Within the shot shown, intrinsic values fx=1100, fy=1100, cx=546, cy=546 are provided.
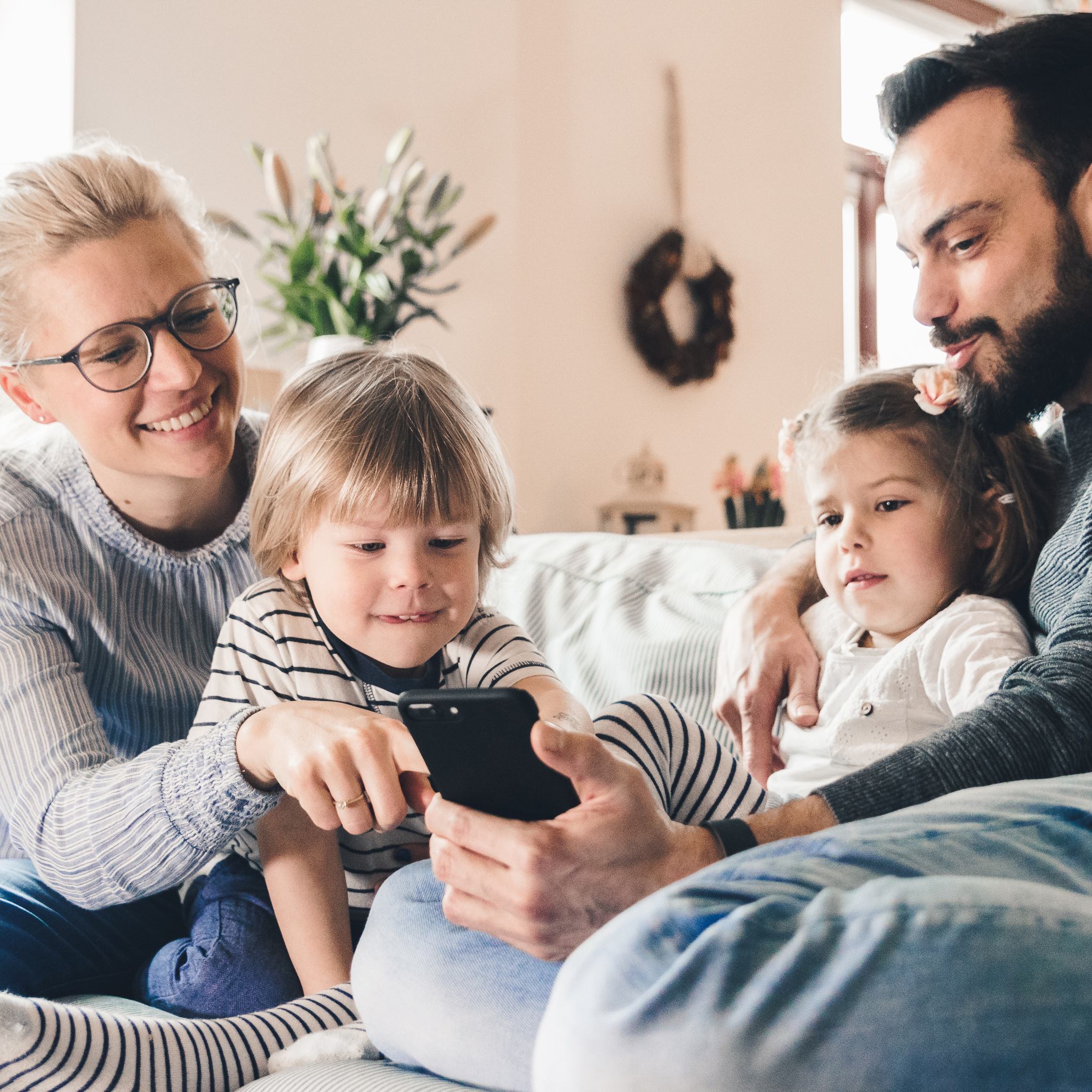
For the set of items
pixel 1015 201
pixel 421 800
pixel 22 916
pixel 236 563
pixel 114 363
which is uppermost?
pixel 1015 201

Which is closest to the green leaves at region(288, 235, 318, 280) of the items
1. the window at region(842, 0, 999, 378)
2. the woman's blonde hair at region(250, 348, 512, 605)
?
the woman's blonde hair at region(250, 348, 512, 605)

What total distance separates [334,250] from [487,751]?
233 cm

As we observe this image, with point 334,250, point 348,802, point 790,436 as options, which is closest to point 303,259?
point 334,250

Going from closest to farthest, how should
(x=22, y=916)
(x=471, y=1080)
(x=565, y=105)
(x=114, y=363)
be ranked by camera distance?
(x=471, y=1080), (x=22, y=916), (x=114, y=363), (x=565, y=105)

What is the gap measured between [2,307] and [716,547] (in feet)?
3.31

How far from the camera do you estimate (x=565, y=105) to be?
13.3 ft

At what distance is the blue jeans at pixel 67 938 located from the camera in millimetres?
1071

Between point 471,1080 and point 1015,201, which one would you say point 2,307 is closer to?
point 471,1080

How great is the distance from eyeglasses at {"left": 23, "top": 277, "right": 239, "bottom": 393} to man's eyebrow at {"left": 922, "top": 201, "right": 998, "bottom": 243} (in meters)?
0.82

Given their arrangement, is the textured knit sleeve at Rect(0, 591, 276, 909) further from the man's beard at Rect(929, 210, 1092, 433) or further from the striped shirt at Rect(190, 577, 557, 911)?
the man's beard at Rect(929, 210, 1092, 433)

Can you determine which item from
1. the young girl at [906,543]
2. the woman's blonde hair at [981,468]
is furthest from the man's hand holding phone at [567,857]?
the woman's blonde hair at [981,468]

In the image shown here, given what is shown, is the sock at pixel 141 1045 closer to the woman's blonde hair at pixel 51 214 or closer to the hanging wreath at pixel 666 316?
the woman's blonde hair at pixel 51 214

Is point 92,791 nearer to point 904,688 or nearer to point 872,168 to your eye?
point 904,688

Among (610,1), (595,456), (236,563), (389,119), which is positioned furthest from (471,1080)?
(610,1)
